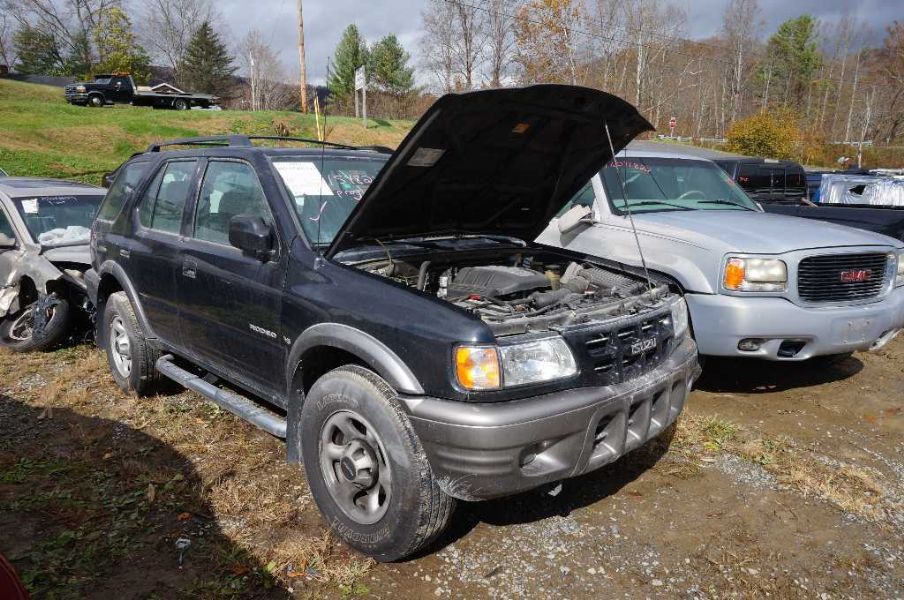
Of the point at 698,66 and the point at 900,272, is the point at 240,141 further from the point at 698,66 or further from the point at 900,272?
the point at 698,66

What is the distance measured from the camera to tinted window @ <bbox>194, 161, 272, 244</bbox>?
3.50 metres

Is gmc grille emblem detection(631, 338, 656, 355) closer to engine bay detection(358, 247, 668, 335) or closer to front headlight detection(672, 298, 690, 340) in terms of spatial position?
engine bay detection(358, 247, 668, 335)

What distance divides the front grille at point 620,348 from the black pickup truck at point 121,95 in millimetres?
32021

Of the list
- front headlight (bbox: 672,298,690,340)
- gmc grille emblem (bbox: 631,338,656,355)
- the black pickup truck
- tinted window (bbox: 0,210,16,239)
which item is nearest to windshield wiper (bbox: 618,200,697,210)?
front headlight (bbox: 672,298,690,340)

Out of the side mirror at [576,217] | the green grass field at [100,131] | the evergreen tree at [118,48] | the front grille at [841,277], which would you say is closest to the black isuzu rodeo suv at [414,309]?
the side mirror at [576,217]

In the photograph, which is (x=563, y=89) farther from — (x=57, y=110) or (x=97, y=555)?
(x=57, y=110)

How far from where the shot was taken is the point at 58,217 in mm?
6465

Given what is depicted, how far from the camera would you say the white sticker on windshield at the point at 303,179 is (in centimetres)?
347

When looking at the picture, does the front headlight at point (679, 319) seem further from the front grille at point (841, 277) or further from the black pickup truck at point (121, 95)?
the black pickup truck at point (121, 95)

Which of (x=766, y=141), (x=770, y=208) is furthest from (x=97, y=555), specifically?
(x=766, y=141)

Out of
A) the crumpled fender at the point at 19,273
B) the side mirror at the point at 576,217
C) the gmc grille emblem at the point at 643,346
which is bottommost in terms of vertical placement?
the crumpled fender at the point at 19,273

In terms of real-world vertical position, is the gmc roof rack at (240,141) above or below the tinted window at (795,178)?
above

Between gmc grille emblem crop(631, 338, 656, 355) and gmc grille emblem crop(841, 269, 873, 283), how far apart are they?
2527 millimetres

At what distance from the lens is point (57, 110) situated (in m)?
23.5
